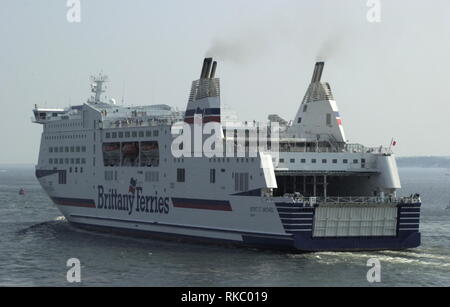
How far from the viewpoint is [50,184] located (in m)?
50.2

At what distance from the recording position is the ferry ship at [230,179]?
1405 inches

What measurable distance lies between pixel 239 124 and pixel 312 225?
7897 mm

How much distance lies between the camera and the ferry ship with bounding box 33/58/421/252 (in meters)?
35.7

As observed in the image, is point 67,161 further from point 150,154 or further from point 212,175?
point 212,175

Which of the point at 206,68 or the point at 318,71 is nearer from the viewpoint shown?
the point at 318,71

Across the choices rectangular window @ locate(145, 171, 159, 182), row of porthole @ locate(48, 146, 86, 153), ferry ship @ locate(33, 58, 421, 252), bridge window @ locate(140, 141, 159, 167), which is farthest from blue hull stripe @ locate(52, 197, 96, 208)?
rectangular window @ locate(145, 171, 159, 182)

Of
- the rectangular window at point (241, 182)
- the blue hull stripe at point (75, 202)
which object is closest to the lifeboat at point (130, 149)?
the blue hull stripe at point (75, 202)

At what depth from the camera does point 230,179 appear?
122 feet

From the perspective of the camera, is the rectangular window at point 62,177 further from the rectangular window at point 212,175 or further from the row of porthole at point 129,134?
the rectangular window at point 212,175

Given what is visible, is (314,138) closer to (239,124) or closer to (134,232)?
(239,124)

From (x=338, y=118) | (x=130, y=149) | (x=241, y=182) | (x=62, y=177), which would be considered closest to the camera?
(x=241, y=182)

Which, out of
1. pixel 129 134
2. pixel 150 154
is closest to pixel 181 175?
pixel 150 154

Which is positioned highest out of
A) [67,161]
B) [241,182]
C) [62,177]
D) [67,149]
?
[67,149]

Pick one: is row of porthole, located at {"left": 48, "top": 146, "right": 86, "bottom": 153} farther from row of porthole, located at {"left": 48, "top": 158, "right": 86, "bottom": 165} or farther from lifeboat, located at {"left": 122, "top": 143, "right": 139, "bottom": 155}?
lifeboat, located at {"left": 122, "top": 143, "right": 139, "bottom": 155}
